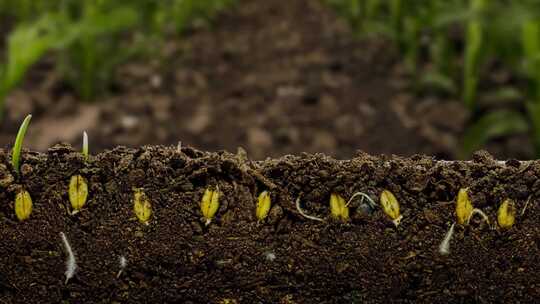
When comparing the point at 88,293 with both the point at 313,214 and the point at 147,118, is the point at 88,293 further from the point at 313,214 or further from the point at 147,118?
the point at 147,118

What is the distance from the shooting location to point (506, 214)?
0.91m

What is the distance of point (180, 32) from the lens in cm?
355

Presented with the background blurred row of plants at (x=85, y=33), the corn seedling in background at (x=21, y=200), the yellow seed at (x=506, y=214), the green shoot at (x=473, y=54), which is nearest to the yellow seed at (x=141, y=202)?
the corn seedling in background at (x=21, y=200)

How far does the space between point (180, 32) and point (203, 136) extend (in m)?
1.23

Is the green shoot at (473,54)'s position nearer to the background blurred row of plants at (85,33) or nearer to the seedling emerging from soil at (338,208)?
the background blurred row of plants at (85,33)

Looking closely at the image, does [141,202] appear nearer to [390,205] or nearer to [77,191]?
[77,191]

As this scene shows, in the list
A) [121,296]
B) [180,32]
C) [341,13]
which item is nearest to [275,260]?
[121,296]

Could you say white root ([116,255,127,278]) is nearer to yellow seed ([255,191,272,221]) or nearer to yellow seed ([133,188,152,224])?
yellow seed ([133,188,152,224])

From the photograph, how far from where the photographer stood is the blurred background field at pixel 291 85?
2.29 m

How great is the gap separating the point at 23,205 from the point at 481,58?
1761 mm

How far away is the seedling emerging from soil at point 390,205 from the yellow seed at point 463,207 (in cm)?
7

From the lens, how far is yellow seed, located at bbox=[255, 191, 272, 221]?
91cm

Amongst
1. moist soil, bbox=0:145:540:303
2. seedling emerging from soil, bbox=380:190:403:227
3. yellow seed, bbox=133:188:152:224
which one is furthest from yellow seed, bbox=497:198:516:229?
yellow seed, bbox=133:188:152:224

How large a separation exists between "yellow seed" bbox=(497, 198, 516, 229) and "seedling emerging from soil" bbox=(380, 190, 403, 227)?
0.11 meters
